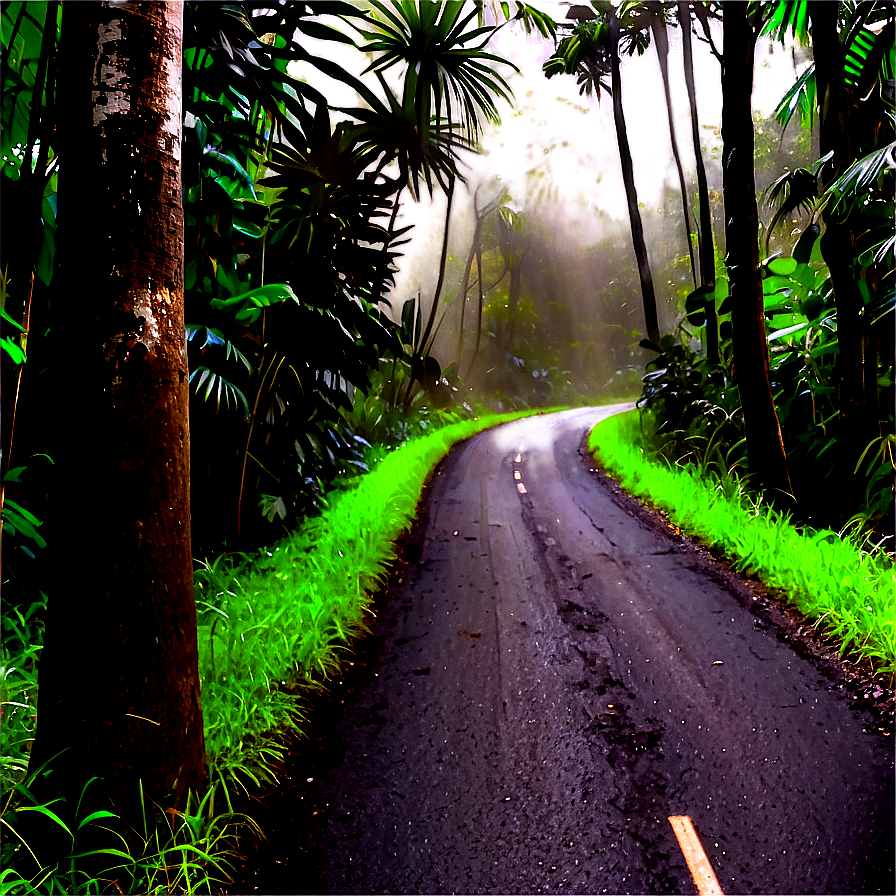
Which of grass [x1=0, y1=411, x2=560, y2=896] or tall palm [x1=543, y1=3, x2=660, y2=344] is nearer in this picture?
grass [x1=0, y1=411, x2=560, y2=896]

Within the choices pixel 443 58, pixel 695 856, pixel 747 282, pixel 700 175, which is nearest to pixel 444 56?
pixel 443 58

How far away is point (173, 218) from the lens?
1.93m

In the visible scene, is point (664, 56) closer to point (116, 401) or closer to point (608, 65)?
point (608, 65)

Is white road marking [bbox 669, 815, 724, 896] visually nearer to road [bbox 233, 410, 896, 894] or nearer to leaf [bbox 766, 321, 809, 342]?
road [bbox 233, 410, 896, 894]

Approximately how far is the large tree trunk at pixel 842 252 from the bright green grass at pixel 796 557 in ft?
3.29

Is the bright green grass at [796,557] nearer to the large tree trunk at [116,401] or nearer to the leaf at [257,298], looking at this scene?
the large tree trunk at [116,401]

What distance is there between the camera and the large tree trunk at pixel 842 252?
4.82 metres

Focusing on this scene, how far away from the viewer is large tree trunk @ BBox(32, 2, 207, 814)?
5.81ft

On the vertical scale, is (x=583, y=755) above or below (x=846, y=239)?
below

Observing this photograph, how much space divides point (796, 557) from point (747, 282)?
2929mm

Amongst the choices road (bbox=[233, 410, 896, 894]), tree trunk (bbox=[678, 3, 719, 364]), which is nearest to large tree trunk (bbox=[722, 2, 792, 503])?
road (bbox=[233, 410, 896, 894])

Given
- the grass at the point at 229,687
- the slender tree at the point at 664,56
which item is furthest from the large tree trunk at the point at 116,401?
the slender tree at the point at 664,56

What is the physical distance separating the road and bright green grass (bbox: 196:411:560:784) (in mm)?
220

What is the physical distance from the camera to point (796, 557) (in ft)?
14.8
